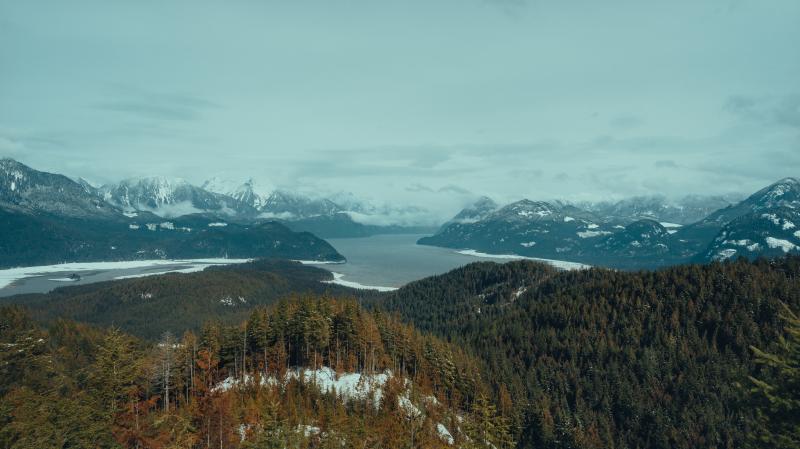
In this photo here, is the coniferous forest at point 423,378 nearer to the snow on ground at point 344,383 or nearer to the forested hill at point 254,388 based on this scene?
the forested hill at point 254,388

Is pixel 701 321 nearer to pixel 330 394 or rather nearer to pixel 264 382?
pixel 330 394

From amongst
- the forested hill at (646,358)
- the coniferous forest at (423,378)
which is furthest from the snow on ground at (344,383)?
the forested hill at (646,358)

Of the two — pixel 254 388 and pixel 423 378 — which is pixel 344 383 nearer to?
pixel 254 388

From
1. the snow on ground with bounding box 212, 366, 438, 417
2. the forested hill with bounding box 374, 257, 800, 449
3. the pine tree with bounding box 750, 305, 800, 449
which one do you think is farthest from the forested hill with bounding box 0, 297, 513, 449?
the pine tree with bounding box 750, 305, 800, 449

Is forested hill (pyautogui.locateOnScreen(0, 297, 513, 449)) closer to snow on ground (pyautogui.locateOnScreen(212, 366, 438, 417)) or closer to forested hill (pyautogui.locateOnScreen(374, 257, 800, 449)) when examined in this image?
snow on ground (pyautogui.locateOnScreen(212, 366, 438, 417))

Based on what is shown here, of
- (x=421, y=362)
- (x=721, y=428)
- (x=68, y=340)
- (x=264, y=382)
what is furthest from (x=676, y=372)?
(x=68, y=340)

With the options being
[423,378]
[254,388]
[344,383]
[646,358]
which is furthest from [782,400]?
[646,358]
